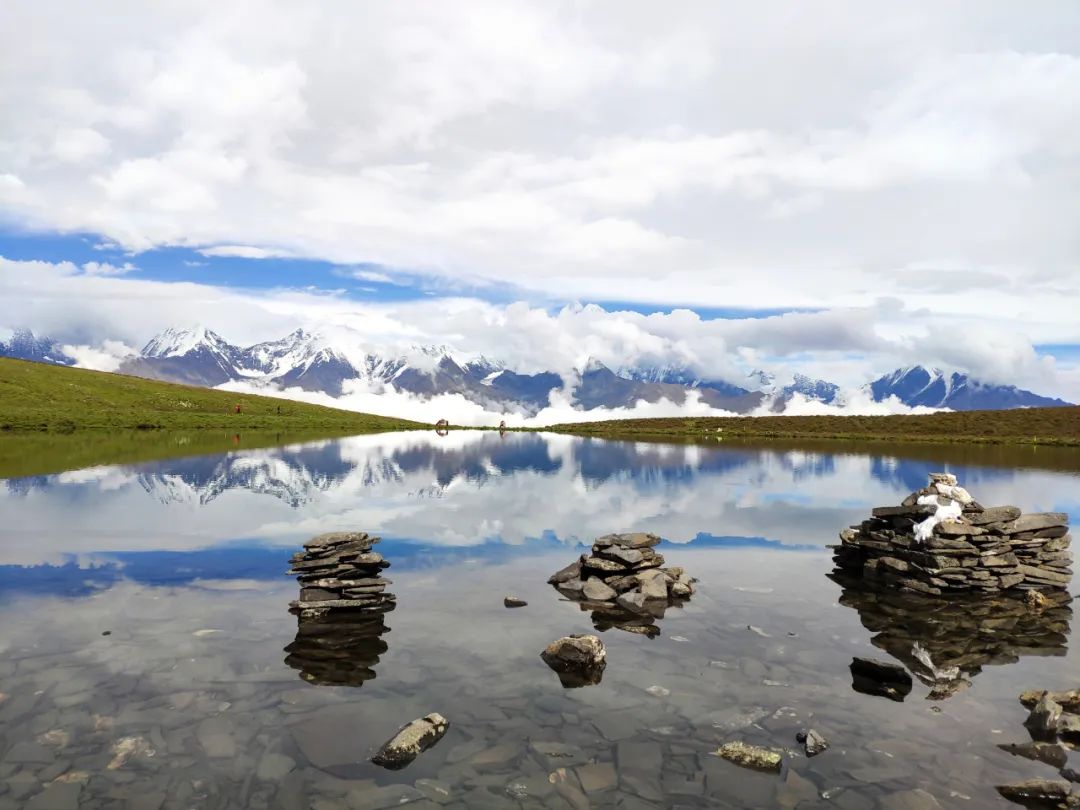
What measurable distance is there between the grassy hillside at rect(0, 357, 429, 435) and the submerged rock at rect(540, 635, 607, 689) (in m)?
130

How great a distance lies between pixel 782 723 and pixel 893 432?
201016 millimetres

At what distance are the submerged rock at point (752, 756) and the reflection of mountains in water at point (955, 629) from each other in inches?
224

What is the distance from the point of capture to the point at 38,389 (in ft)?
528

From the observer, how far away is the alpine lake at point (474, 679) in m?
11.7

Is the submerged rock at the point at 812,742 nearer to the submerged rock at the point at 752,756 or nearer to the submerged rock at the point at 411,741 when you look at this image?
the submerged rock at the point at 752,756

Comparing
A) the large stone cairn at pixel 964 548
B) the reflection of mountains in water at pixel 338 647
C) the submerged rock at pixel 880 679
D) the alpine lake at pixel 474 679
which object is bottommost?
the reflection of mountains in water at pixel 338 647

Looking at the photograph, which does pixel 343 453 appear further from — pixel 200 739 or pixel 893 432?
pixel 893 432

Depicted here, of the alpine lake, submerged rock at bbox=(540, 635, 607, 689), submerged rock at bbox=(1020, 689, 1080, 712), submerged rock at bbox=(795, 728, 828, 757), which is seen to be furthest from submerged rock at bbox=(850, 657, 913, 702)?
submerged rock at bbox=(540, 635, 607, 689)

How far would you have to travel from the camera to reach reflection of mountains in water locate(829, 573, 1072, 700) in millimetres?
18062

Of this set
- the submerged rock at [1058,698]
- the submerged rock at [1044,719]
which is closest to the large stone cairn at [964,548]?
the submerged rock at [1058,698]

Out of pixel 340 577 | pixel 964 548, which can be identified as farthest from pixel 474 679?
pixel 964 548

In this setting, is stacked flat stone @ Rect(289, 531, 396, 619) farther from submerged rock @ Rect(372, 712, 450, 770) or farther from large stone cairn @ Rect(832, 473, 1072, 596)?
large stone cairn @ Rect(832, 473, 1072, 596)

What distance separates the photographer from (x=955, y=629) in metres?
21.1

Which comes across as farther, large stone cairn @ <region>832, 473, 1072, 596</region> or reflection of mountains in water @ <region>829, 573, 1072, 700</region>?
large stone cairn @ <region>832, 473, 1072, 596</region>
